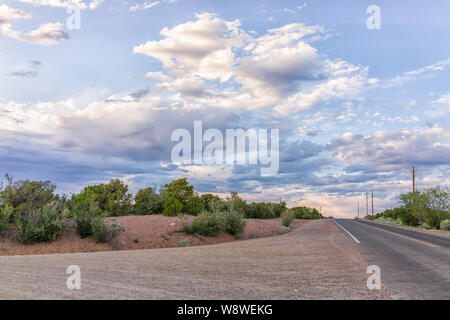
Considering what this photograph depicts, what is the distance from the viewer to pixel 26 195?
21.2 meters

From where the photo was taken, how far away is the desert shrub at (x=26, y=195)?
20594 millimetres

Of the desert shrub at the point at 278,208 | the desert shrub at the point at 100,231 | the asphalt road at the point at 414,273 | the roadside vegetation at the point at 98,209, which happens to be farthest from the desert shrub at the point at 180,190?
the desert shrub at the point at 278,208

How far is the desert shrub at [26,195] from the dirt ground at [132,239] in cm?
205

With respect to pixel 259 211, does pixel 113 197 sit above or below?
above

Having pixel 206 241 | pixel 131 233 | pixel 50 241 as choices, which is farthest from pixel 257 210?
pixel 50 241

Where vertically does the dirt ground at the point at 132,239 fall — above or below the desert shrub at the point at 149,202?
below

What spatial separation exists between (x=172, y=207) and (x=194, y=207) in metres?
2.98

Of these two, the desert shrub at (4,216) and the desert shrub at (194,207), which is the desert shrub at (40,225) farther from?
the desert shrub at (194,207)

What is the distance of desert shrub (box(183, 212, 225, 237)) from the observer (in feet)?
87.5

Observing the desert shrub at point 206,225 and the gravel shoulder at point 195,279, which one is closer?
the gravel shoulder at point 195,279
